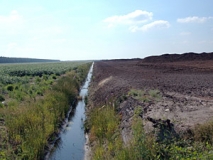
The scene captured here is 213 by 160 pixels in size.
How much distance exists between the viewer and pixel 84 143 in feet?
34.7

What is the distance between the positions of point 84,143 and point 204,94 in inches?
278

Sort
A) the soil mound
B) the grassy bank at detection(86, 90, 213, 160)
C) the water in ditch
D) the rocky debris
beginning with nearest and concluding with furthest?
the grassy bank at detection(86, 90, 213, 160) < the rocky debris < the water in ditch < the soil mound

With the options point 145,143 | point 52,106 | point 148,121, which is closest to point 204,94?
point 148,121

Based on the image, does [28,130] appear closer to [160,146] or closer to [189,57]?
[160,146]

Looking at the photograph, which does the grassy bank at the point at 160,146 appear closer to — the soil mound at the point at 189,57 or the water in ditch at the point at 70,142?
the water in ditch at the point at 70,142

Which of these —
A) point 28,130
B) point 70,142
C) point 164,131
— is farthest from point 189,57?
point 164,131

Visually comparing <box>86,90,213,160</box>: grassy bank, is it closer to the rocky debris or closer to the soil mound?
the rocky debris

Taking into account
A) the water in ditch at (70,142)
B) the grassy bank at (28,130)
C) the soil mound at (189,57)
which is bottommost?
the water in ditch at (70,142)

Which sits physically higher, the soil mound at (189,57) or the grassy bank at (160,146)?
the soil mound at (189,57)

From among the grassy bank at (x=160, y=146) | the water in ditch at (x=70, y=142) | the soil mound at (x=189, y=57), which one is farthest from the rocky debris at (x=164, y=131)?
the soil mound at (x=189, y=57)

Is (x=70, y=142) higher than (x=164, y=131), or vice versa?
(x=164, y=131)

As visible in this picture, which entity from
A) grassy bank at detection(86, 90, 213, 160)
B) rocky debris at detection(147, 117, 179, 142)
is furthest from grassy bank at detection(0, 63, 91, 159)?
rocky debris at detection(147, 117, 179, 142)

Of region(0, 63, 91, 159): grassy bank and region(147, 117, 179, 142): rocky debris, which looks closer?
region(147, 117, 179, 142): rocky debris

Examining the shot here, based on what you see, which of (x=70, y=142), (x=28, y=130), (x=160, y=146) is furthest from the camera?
(x=70, y=142)
